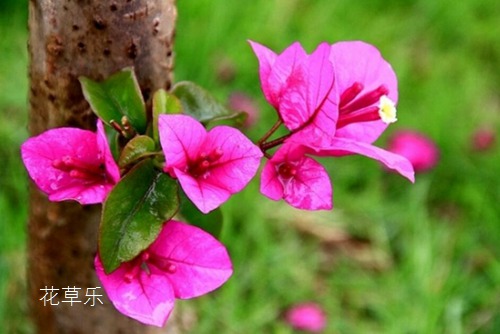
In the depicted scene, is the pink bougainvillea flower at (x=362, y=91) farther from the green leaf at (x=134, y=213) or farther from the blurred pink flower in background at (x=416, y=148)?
the blurred pink flower in background at (x=416, y=148)

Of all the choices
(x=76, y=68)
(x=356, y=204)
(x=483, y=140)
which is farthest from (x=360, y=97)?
(x=483, y=140)

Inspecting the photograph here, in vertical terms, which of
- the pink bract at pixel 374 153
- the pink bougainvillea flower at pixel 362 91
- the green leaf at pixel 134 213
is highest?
the pink bougainvillea flower at pixel 362 91

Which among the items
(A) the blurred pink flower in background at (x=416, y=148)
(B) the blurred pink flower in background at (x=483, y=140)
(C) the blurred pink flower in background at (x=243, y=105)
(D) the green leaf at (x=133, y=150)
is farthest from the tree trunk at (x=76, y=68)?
(B) the blurred pink flower in background at (x=483, y=140)

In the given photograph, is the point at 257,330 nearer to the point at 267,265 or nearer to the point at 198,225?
the point at 267,265

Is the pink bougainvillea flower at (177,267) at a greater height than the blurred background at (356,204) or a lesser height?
greater

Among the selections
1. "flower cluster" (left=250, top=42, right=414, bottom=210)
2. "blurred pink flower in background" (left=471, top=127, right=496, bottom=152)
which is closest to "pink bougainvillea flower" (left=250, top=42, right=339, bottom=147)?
"flower cluster" (left=250, top=42, right=414, bottom=210)

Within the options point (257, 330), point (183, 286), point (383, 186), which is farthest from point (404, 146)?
point (183, 286)
